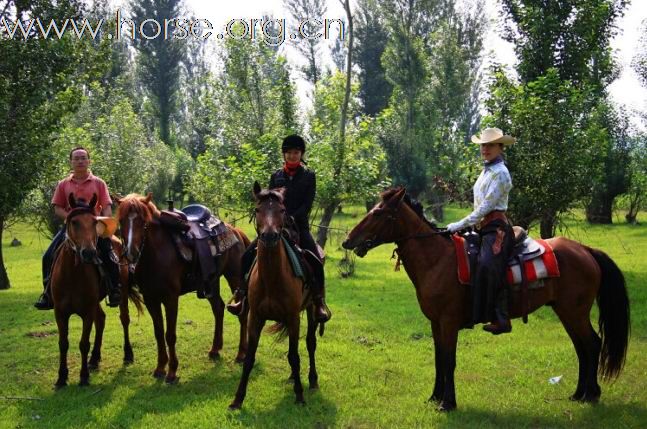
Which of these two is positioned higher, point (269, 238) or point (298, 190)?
point (298, 190)

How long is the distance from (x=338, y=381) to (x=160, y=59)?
167 ft

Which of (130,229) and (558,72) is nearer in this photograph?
(130,229)

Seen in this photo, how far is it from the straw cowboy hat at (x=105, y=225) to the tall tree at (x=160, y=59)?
46404 mm

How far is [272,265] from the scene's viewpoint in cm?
631

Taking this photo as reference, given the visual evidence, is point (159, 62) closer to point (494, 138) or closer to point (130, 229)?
point (130, 229)

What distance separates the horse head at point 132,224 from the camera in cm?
679

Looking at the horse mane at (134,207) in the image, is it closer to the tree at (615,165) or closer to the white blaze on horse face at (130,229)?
the white blaze on horse face at (130,229)

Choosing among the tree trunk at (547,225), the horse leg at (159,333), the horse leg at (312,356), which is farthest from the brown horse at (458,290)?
the tree trunk at (547,225)

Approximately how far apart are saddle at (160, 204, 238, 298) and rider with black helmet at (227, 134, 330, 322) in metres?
1.07

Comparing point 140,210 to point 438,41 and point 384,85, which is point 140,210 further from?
point 384,85

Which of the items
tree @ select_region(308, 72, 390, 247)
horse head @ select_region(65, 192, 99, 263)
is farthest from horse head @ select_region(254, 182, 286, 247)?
tree @ select_region(308, 72, 390, 247)

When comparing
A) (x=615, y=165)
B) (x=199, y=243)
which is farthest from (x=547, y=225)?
(x=615, y=165)

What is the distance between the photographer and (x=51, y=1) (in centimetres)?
1527

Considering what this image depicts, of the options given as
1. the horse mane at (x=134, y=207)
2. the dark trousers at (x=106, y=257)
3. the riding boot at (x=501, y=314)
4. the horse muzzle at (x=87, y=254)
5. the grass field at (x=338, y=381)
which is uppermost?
the horse mane at (x=134, y=207)
